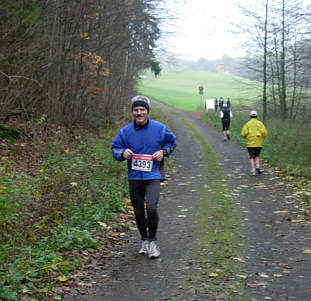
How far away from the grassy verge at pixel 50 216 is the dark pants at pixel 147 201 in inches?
38.0

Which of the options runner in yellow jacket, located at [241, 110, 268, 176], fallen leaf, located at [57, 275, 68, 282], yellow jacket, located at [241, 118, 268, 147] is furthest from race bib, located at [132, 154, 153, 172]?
yellow jacket, located at [241, 118, 268, 147]

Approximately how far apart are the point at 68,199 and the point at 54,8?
909 centimetres

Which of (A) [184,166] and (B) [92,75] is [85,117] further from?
(A) [184,166]

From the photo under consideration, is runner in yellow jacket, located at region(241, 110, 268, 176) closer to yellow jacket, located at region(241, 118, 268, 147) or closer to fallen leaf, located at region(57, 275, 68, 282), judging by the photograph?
yellow jacket, located at region(241, 118, 268, 147)

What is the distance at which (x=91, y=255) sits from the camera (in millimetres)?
6660

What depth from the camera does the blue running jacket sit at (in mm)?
6398

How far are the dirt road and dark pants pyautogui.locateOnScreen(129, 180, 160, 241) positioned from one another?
0.46 meters


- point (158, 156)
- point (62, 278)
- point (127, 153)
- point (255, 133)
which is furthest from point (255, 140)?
point (62, 278)

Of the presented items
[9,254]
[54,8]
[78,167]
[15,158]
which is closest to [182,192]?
[78,167]

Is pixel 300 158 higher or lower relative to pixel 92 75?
lower

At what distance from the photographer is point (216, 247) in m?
6.84

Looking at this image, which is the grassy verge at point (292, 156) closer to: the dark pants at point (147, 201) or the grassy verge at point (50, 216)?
the dark pants at point (147, 201)

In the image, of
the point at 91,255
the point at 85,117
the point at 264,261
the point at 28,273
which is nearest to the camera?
the point at 28,273

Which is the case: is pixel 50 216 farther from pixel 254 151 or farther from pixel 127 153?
pixel 254 151
